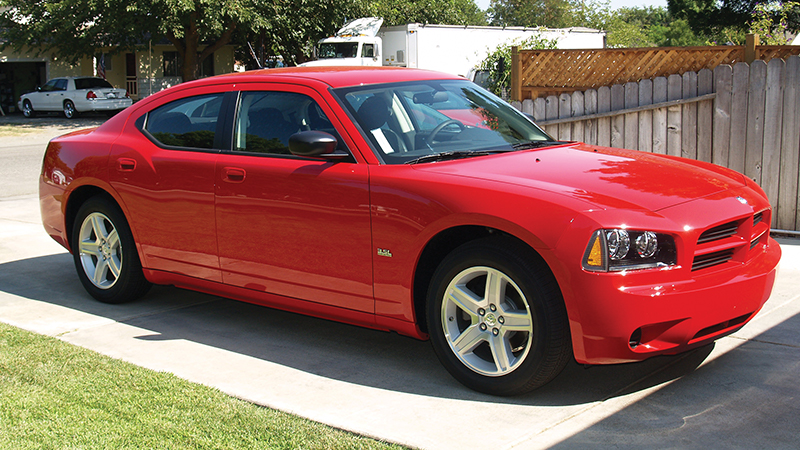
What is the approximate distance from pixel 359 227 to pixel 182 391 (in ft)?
4.23

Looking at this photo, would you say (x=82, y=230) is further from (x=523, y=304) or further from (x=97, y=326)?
(x=523, y=304)

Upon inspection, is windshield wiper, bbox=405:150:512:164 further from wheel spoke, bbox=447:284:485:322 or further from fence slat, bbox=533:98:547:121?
fence slat, bbox=533:98:547:121

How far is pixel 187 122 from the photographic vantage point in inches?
224

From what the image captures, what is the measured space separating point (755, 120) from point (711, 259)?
4.39 m

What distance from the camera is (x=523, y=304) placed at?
13.5 feet

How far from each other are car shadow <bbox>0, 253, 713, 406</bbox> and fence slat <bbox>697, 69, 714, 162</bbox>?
3890 mm

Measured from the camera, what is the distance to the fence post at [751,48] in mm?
7918

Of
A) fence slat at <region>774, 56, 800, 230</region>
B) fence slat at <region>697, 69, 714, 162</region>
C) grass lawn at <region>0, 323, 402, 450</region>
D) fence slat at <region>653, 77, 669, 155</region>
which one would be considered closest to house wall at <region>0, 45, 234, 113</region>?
fence slat at <region>653, 77, 669, 155</region>

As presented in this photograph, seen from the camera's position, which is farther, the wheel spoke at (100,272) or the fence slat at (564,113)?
the fence slat at (564,113)

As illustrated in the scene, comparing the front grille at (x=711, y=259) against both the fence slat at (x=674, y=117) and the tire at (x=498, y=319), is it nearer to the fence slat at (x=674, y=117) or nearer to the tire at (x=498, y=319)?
the tire at (x=498, y=319)

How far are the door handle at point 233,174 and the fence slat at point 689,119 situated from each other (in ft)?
16.4

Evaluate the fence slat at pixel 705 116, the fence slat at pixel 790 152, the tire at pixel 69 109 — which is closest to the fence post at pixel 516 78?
the fence slat at pixel 705 116

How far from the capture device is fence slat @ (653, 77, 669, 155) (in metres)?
8.31

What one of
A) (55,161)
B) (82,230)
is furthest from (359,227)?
(55,161)
